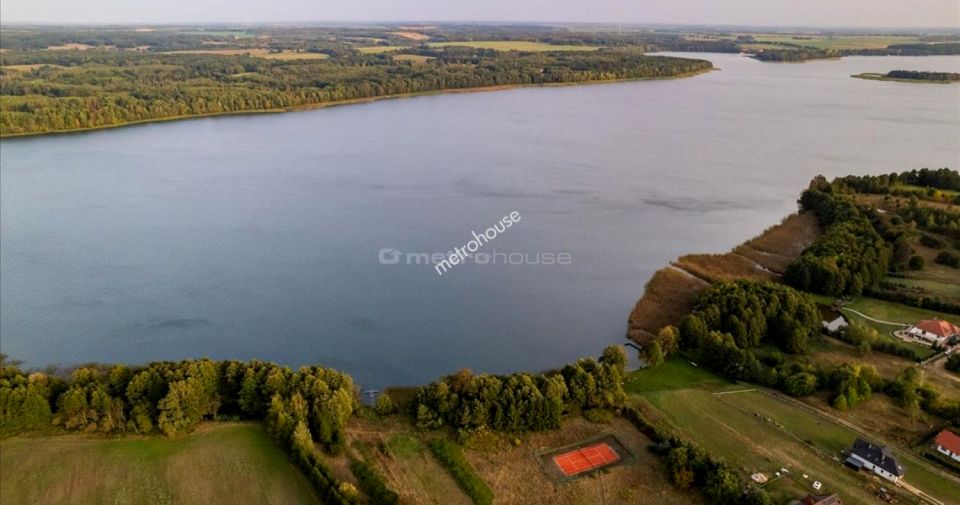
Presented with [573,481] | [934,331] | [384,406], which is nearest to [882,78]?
[934,331]

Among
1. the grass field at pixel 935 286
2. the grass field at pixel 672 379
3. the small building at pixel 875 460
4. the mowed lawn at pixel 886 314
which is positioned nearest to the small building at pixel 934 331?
the mowed lawn at pixel 886 314

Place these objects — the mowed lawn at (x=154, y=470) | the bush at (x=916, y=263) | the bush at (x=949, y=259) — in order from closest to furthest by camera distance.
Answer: the mowed lawn at (x=154, y=470) → the bush at (x=916, y=263) → the bush at (x=949, y=259)

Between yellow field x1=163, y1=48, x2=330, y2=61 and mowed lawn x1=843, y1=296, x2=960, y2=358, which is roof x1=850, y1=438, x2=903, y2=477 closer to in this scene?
mowed lawn x1=843, y1=296, x2=960, y2=358

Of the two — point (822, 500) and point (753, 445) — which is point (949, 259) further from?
point (822, 500)

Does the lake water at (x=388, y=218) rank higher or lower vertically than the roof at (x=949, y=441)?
higher

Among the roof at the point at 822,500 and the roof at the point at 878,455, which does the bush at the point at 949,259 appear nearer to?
the roof at the point at 878,455

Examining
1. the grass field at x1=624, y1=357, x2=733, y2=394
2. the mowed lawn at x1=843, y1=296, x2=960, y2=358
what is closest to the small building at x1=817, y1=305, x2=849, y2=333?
the mowed lawn at x1=843, y1=296, x2=960, y2=358

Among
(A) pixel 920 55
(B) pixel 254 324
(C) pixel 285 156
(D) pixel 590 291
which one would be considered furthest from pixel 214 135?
(A) pixel 920 55
